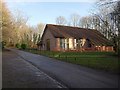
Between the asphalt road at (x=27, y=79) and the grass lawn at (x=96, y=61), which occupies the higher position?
the grass lawn at (x=96, y=61)

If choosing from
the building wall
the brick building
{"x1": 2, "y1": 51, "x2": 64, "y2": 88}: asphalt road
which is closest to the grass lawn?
{"x1": 2, "y1": 51, "x2": 64, "y2": 88}: asphalt road

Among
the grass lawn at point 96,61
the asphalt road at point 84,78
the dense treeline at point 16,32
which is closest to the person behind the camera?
the asphalt road at point 84,78

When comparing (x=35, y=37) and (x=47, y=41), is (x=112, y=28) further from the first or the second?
(x=35, y=37)

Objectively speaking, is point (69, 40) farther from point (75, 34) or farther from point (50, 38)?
point (50, 38)

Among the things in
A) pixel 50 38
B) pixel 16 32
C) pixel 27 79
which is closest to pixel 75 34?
pixel 50 38

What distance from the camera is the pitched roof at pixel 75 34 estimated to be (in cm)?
6255

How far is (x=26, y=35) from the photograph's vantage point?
112m

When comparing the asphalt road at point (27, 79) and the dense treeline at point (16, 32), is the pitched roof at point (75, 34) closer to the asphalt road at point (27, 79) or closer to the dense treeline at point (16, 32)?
the dense treeline at point (16, 32)

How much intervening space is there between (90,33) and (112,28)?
1045 inches

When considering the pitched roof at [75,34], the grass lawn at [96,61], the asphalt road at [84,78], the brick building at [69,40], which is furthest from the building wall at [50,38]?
the asphalt road at [84,78]

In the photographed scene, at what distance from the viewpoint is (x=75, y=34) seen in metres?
66.2

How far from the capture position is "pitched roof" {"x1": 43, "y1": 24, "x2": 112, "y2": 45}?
2462 inches

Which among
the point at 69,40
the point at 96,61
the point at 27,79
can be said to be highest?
the point at 69,40

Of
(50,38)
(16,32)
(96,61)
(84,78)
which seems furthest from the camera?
(16,32)
